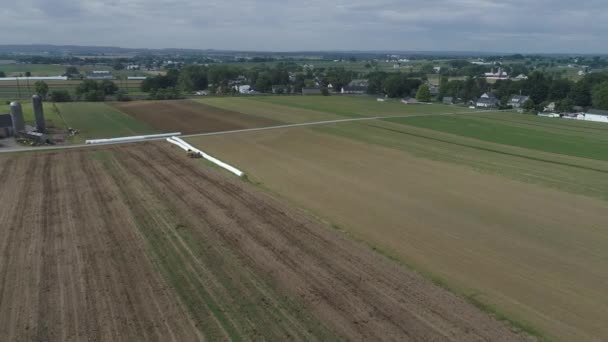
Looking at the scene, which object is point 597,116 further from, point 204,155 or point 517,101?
point 204,155

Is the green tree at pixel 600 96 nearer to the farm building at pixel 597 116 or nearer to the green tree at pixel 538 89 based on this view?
the farm building at pixel 597 116

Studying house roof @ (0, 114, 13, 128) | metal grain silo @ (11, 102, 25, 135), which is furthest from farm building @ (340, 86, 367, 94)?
house roof @ (0, 114, 13, 128)

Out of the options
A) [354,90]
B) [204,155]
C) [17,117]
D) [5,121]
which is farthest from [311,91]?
[204,155]

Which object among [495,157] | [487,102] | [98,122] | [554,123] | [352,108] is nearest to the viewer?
[495,157]

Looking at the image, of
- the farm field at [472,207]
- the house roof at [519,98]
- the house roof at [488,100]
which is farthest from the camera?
the house roof at [488,100]

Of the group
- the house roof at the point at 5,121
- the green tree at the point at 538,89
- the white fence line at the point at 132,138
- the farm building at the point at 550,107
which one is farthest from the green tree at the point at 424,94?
the house roof at the point at 5,121

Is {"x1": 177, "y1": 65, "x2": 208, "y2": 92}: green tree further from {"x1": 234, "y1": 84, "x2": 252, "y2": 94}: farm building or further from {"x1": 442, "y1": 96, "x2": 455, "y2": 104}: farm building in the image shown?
{"x1": 442, "y1": 96, "x2": 455, "y2": 104}: farm building

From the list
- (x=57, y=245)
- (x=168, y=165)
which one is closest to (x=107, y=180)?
(x=168, y=165)

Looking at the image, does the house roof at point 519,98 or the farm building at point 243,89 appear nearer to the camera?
the house roof at point 519,98
